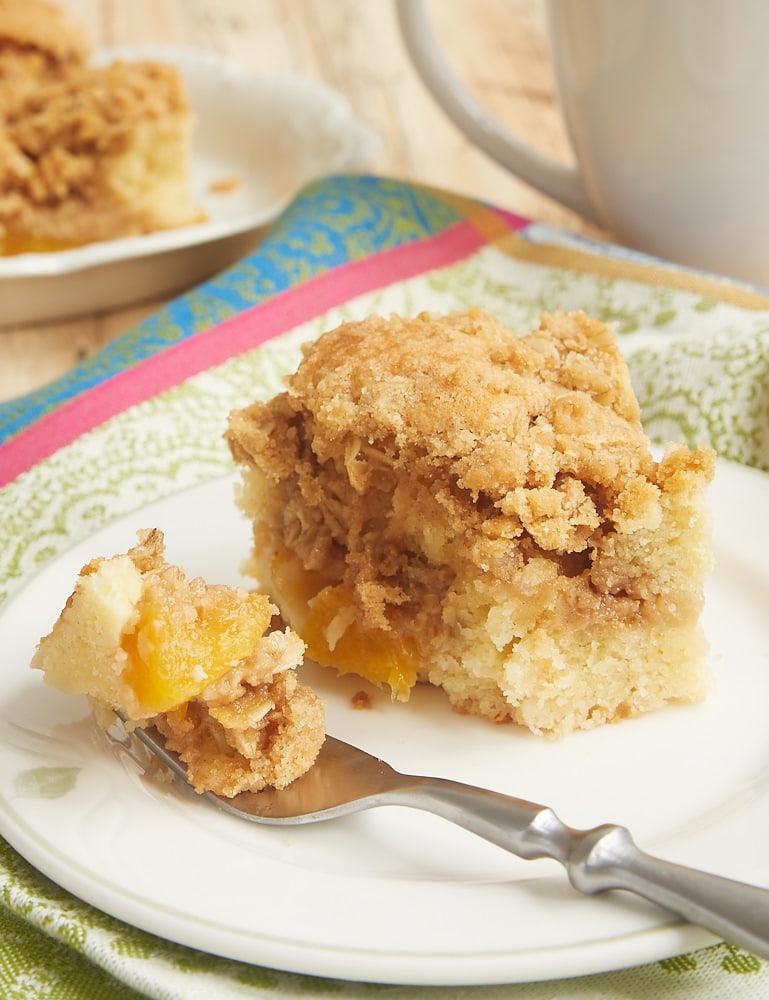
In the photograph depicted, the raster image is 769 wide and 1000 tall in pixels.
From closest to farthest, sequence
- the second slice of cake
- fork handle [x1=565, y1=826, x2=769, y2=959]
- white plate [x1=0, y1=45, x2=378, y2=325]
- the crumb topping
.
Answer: fork handle [x1=565, y1=826, x2=769, y2=959] → the second slice of cake → white plate [x1=0, y1=45, x2=378, y2=325] → the crumb topping

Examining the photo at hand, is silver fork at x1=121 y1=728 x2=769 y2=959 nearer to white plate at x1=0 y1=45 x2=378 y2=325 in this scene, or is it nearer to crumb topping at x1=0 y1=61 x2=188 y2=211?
white plate at x1=0 y1=45 x2=378 y2=325

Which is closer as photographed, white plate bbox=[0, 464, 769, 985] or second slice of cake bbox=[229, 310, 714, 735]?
white plate bbox=[0, 464, 769, 985]

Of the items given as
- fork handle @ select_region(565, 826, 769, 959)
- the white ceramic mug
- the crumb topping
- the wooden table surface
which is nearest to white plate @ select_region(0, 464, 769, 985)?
fork handle @ select_region(565, 826, 769, 959)

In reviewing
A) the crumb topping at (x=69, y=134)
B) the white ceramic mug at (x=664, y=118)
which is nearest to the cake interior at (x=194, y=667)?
the white ceramic mug at (x=664, y=118)

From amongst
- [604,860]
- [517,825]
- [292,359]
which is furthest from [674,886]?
[292,359]

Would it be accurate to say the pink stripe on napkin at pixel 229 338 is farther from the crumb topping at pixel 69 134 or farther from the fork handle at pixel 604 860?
the fork handle at pixel 604 860
